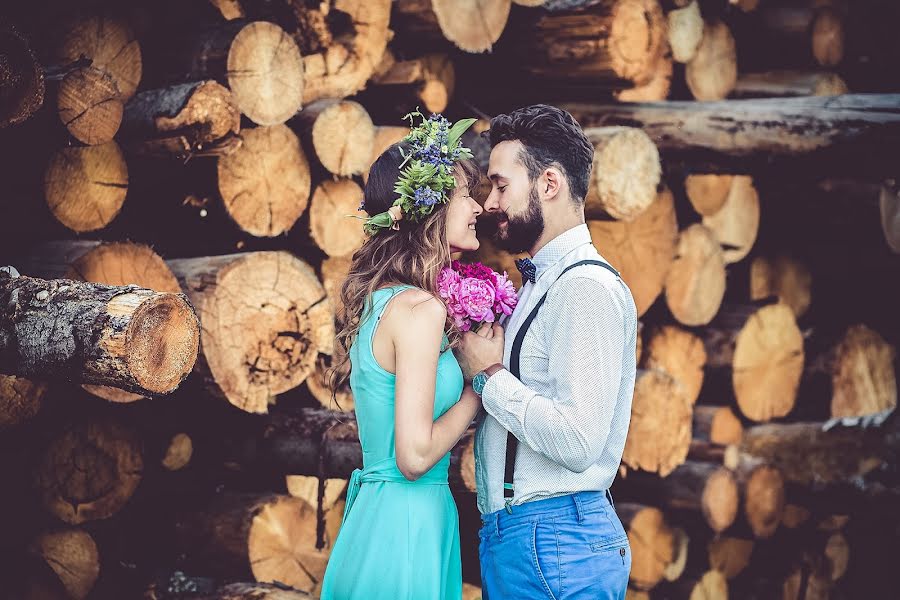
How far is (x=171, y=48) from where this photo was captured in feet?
12.2

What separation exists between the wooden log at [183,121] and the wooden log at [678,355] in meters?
2.60

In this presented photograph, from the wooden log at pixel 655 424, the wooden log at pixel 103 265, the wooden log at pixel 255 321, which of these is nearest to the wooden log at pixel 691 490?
the wooden log at pixel 655 424

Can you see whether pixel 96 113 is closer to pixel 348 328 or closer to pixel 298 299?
pixel 298 299

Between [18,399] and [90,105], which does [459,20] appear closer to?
[90,105]

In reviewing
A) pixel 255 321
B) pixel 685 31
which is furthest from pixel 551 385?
pixel 685 31

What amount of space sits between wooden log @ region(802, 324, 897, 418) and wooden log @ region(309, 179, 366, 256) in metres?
3.22

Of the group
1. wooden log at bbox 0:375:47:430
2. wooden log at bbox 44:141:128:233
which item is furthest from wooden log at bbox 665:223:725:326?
wooden log at bbox 0:375:47:430

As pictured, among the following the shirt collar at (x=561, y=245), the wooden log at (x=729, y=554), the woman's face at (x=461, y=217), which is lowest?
the wooden log at (x=729, y=554)

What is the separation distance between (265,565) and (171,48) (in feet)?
6.32

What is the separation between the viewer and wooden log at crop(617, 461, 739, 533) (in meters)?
5.03

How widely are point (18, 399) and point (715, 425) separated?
11.5 feet

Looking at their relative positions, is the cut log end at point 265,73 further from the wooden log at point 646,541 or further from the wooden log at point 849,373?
the wooden log at point 849,373

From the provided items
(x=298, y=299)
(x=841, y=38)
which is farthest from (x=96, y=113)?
(x=841, y=38)

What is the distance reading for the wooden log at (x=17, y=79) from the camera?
2.68m
